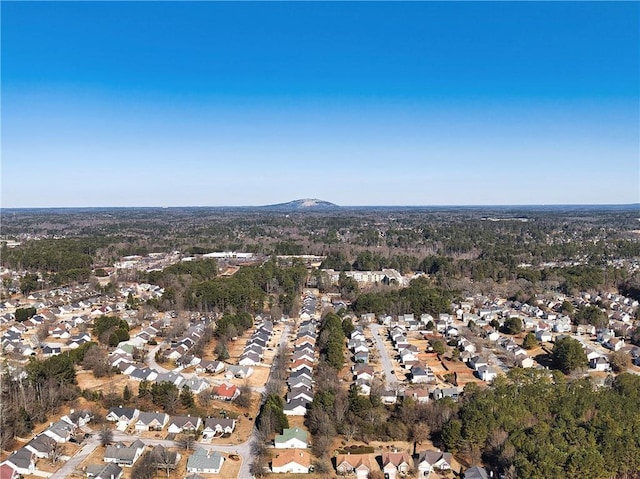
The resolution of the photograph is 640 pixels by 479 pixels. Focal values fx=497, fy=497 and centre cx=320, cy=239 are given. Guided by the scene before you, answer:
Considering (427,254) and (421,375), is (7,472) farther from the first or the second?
(427,254)

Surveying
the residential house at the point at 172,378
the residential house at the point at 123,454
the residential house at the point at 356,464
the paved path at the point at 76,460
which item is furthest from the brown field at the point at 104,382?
the residential house at the point at 356,464

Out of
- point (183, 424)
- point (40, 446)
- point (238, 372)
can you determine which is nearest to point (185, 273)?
point (238, 372)

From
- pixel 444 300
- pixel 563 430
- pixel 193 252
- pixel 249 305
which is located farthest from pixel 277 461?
pixel 193 252

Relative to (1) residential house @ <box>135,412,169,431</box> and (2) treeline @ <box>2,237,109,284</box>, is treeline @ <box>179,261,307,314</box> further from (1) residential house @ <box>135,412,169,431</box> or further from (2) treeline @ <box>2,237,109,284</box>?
(1) residential house @ <box>135,412,169,431</box>

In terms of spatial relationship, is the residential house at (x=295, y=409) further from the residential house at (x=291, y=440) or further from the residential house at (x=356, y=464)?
the residential house at (x=356, y=464)

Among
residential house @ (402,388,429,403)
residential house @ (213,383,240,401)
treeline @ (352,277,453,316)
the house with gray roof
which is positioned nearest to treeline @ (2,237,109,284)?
treeline @ (352,277,453,316)

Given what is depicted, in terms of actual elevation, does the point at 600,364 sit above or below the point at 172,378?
below
